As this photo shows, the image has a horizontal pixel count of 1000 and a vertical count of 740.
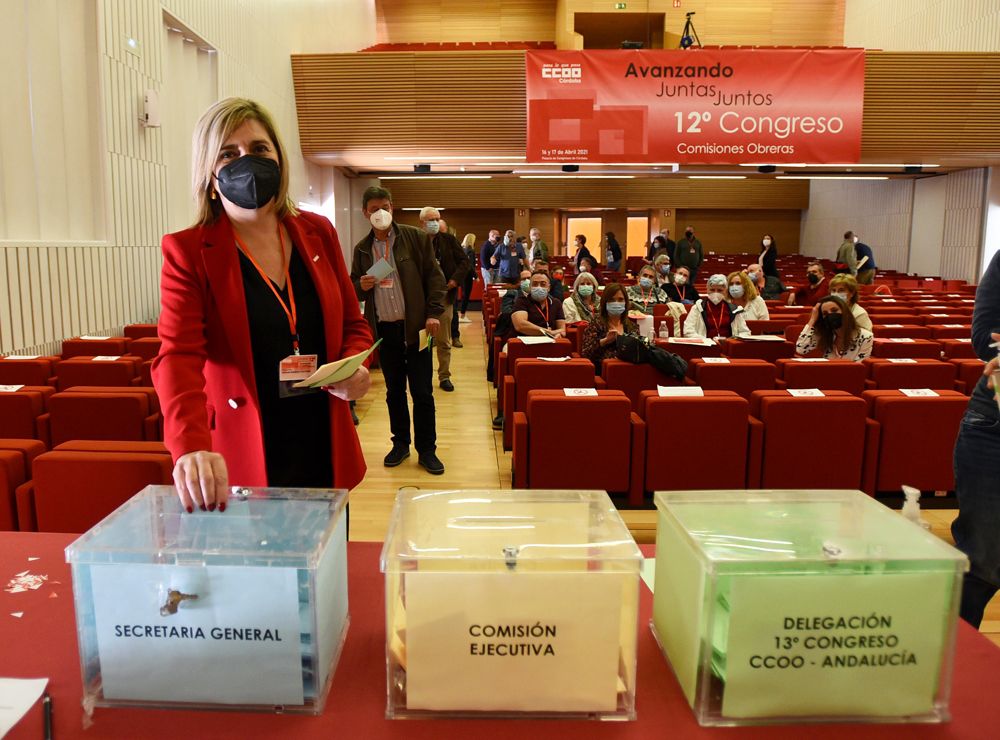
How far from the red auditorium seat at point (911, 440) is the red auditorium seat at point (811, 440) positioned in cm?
13

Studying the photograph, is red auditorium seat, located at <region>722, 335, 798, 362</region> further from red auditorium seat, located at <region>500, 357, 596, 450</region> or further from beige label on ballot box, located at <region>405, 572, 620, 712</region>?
beige label on ballot box, located at <region>405, 572, 620, 712</region>

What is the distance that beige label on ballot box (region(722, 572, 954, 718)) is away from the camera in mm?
891

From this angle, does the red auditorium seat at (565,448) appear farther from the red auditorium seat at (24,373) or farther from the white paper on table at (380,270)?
the red auditorium seat at (24,373)

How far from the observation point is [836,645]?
2.96 ft

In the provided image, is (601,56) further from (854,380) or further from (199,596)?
(199,596)

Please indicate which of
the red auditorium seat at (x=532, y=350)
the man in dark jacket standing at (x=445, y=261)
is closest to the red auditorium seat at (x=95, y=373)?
the red auditorium seat at (x=532, y=350)

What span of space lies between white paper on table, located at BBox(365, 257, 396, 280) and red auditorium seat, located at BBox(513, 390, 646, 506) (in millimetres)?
1144

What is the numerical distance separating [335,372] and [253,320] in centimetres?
28

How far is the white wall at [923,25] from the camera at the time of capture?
12586mm

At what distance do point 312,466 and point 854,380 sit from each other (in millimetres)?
3923

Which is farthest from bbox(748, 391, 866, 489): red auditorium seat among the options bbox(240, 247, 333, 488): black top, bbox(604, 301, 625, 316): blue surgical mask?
bbox(240, 247, 333, 488): black top

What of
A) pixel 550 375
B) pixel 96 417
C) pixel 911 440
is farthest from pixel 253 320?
pixel 911 440

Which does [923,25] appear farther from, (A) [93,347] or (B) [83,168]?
(A) [93,347]

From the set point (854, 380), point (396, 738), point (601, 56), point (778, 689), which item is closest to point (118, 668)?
point (396, 738)
